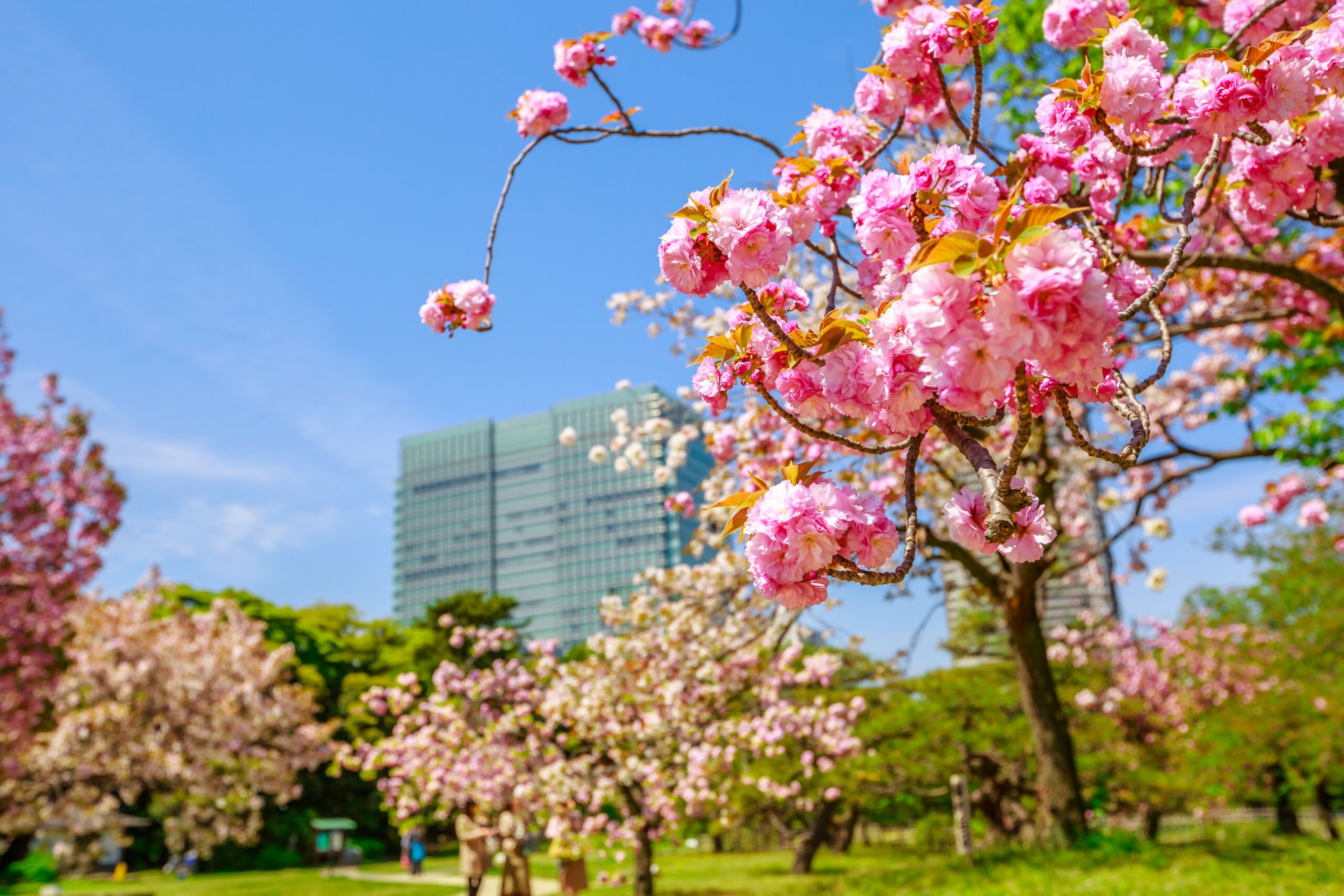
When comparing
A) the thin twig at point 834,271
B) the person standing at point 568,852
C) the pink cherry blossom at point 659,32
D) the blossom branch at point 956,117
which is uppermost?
the pink cherry blossom at point 659,32

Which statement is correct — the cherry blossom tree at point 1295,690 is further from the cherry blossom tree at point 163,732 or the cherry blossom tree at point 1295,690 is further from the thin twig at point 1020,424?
the cherry blossom tree at point 163,732

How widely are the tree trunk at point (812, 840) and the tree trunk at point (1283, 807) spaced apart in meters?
8.71

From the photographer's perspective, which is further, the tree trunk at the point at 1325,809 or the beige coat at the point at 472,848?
the tree trunk at the point at 1325,809

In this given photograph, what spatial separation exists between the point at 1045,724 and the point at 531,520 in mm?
122346

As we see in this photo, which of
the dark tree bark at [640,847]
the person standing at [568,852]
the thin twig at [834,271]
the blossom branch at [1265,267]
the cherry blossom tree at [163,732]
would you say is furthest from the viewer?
the cherry blossom tree at [163,732]

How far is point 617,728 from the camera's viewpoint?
39.3 ft

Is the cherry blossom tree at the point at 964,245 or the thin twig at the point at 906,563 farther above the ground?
the cherry blossom tree at the point at 964,245

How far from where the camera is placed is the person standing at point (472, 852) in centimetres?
983

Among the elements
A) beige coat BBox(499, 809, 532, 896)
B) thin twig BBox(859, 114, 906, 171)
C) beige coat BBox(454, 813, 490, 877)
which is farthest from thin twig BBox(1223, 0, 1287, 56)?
beige coat BBox(499, 809, 532, 896)

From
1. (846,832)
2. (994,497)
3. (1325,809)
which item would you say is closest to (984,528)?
(994,497)

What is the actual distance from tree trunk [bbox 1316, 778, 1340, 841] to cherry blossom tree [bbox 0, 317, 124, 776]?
23.6 meters

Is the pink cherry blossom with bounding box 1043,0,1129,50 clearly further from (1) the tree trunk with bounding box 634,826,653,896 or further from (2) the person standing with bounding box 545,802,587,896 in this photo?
(1) the tree trunk with bounding box 634,826,653,896

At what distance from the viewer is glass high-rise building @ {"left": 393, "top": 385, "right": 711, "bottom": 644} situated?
12156cm

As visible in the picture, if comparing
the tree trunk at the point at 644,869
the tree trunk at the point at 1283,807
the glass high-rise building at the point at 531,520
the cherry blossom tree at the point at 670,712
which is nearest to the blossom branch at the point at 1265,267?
the cherry blossom tree at the point at 670,712
